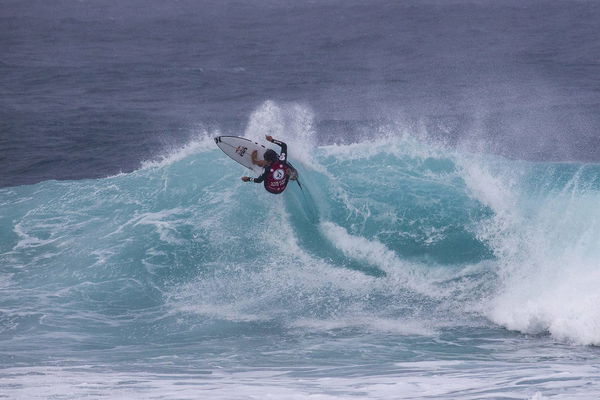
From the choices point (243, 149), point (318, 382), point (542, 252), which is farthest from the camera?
point (243, 149)

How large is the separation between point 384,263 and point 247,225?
3589 mm

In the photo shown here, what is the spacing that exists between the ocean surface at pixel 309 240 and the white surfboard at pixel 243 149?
141 centimetres

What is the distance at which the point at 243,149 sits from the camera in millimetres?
17828

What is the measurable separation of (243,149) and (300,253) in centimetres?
279

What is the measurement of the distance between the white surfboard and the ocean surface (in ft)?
4.61

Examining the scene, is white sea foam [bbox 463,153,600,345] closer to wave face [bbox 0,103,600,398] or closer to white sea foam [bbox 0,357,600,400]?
wave face [bbox 0,103,600,398]

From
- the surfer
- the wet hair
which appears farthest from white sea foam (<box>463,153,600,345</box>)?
the wet hair

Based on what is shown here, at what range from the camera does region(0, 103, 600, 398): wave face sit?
14.6 m

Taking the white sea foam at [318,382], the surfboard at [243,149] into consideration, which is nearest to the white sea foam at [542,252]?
the white sea foam at [318,382]

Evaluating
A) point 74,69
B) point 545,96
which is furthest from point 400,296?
point 74,69

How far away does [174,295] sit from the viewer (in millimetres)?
16359

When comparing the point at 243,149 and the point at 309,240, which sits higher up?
the point at 243,149

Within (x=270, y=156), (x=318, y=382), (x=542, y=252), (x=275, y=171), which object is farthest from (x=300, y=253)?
(x=318, y=382)

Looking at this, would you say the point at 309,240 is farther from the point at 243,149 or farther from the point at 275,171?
the point at 243,149
